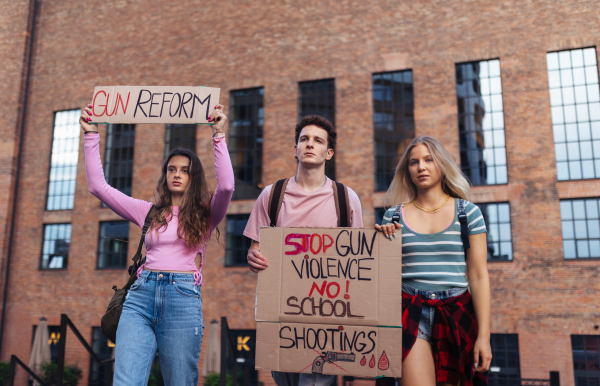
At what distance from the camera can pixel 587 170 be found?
15547 millimetres

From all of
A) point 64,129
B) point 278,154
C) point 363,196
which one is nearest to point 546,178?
point 363,196

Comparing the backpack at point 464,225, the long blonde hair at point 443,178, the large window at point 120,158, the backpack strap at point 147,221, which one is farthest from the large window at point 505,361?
the large window at point 120,158

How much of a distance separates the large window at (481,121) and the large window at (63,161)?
15.9 metres

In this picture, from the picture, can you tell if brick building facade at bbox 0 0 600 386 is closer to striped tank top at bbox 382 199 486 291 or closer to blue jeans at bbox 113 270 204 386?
striped tank top at bbox 382 199 486 291

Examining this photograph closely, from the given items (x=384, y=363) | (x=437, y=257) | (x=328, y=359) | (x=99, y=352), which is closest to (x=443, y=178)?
(x=437, y=257)

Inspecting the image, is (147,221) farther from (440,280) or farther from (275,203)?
(440,280)

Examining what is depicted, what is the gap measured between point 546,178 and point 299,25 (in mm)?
10484

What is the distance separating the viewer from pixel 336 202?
3.31m

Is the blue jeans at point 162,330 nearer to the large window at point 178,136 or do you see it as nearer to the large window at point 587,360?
the large window at point 587,360

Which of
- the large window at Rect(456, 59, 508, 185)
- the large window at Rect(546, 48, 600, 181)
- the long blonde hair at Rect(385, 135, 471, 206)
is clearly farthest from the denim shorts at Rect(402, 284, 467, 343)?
the large window at Rect(546, 48, 600, 181)

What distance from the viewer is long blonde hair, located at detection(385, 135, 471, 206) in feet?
10.1

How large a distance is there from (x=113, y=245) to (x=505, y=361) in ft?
49.4

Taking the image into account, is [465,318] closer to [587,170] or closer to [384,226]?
[384,226]

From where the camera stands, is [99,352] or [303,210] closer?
[303,210]
